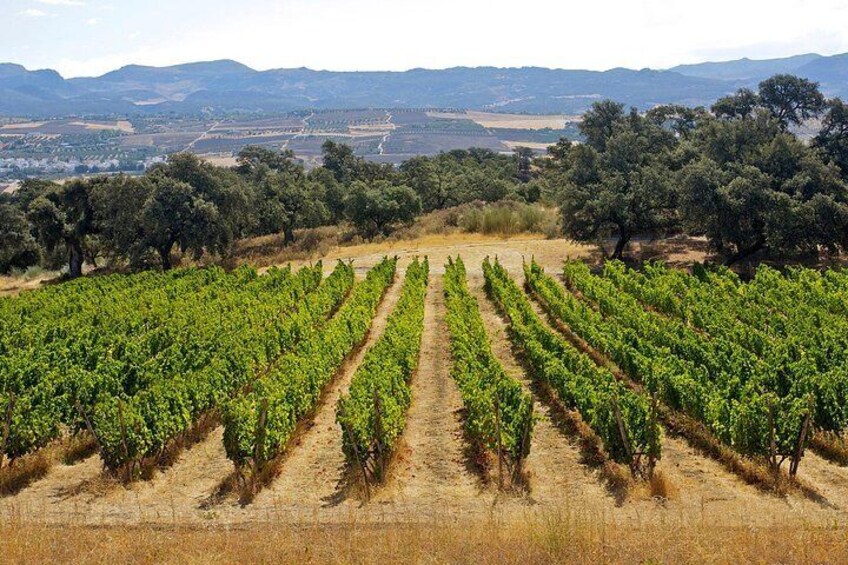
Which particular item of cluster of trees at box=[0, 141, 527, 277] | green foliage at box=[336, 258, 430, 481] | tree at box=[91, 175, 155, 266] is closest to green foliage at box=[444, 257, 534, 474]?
green foliage at box=[336, 258, 430, 481]

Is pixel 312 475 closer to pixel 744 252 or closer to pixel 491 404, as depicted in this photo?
pixel 491 404

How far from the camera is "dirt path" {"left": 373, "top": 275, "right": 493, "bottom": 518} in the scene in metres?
13.4

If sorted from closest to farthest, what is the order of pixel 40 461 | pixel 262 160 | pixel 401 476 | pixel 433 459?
pixel 401 476
pixel 40 461
pixel 433 459
pixel 262 160

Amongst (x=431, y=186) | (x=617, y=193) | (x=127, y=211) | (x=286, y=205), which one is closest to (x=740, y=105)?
(x=617, y=193)

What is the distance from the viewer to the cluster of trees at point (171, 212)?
43.9m

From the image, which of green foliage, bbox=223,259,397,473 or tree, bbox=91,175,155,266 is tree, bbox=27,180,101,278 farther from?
green foliage, bbox=223,259,397,473

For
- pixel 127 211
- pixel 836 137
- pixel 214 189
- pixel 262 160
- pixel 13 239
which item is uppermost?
pixel 836 137

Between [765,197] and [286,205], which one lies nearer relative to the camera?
[765,197]

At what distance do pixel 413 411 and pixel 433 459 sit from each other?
3.47 metres

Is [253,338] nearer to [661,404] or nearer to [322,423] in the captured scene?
[322,423]

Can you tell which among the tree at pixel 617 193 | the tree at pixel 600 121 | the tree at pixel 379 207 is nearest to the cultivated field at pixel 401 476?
the tree at pixel 617 193

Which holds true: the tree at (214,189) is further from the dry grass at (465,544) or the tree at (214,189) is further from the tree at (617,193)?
the dry grass at (465,544)

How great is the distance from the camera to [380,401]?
15594 mm

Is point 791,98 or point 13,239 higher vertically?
point 791,98
